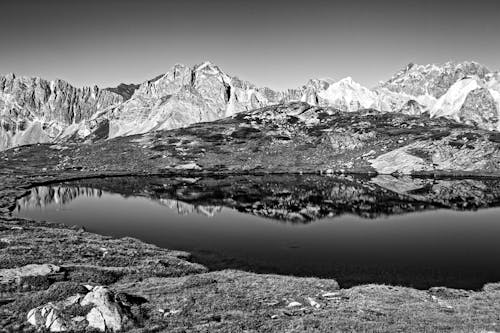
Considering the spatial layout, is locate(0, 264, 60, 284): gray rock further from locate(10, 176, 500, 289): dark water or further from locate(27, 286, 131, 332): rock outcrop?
locate(10, 176, 500, 289): dark water

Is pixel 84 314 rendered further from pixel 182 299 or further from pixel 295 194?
pixel 295 194

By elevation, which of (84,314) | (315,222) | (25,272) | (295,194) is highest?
(295,194)

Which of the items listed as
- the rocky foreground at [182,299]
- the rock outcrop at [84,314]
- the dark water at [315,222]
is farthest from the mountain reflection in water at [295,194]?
the rock outcrop at [84,314]

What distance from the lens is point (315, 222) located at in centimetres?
9169

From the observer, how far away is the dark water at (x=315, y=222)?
58.7m

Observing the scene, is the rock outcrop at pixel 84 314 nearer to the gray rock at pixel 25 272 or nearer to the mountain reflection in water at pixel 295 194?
the gray rock at pixel 25 272

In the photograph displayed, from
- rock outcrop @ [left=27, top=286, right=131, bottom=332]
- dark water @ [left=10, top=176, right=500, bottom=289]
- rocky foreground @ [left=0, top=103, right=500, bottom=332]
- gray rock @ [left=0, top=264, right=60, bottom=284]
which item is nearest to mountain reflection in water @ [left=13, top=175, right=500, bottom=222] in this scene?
dark water @ [left=10, top=176, right=500, bottom=289]

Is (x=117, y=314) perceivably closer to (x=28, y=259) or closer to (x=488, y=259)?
(x=28, y=259)

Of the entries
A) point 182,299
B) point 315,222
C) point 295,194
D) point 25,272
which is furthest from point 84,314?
point 295,194

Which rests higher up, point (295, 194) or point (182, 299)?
point (295, 194)

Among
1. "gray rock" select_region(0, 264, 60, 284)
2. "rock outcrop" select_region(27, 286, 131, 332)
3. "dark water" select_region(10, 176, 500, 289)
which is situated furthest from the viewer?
"dark water" select_region(10, 176, 500, 289)

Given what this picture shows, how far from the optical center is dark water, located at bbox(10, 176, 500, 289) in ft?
193

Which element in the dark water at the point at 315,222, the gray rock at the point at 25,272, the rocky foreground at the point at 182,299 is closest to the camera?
the rocky foreground at the point at 182,299

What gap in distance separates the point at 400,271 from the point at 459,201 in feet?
249
